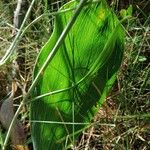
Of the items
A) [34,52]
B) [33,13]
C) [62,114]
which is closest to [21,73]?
[34,52]

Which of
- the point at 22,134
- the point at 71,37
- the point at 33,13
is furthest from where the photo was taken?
the point at 33,13

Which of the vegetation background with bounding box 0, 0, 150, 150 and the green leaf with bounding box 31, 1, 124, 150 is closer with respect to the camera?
the green leaf with bounding box 31, 1, 124, 150

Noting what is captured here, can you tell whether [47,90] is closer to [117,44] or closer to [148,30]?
[117,44]

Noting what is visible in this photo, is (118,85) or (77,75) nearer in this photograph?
(77,75)

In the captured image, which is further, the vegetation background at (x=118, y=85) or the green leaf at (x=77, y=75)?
the vegetation background at (x=118, y=85)
